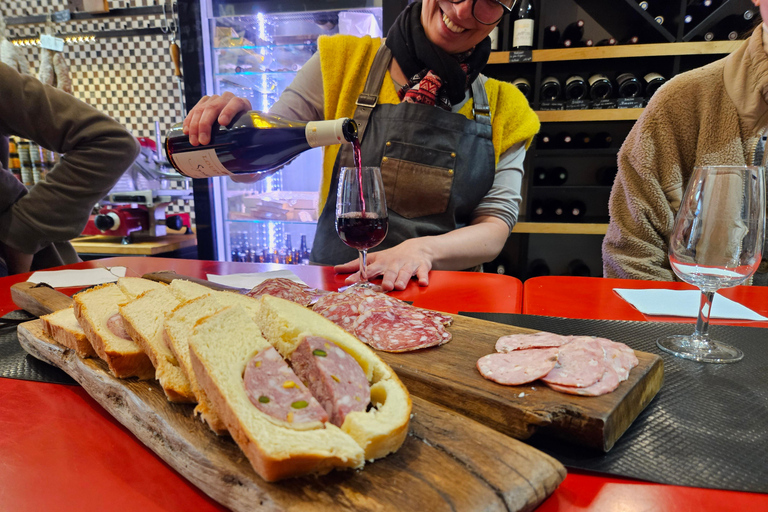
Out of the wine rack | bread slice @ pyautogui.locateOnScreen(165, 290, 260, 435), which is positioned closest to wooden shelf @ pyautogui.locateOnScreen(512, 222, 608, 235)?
the wine rack

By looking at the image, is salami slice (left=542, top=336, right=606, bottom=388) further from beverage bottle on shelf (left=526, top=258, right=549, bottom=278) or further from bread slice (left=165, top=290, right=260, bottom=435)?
beverage bottle on shelf (left=526, top=258, right=549, bottom=278)

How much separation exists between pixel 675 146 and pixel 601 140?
1401 millimetres

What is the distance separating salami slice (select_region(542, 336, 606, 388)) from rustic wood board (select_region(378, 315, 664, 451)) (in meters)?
0.03

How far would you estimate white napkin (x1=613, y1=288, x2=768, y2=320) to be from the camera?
1.15m

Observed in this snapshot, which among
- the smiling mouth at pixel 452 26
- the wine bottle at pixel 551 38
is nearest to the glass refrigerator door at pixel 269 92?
the wine bottle at pixel 551 38

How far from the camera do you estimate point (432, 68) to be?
1914 millimetres

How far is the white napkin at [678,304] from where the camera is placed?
1153 millimetres

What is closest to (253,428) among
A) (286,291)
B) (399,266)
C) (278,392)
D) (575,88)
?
(278,392)

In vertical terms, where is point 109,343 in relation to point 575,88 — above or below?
below

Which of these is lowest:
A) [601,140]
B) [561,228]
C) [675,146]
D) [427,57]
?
[561,228]

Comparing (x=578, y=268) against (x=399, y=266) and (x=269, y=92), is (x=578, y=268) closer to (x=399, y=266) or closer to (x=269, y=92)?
(x=399, y=266)

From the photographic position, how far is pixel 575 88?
304 centimetres

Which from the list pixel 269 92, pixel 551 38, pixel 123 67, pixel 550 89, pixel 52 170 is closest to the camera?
pixel 52 170

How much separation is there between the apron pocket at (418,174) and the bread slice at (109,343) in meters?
1.30
